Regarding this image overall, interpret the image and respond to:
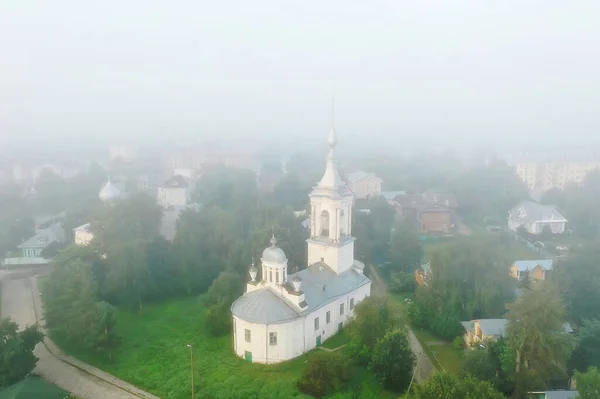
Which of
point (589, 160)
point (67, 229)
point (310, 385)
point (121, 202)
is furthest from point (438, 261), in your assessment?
Answer: point (589, 160)

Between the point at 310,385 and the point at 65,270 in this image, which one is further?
the point at 65,270

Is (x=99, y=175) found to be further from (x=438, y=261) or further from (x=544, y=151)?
(x=544, y=151)

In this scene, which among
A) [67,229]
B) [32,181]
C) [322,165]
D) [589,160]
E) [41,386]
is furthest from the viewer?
[589,160]

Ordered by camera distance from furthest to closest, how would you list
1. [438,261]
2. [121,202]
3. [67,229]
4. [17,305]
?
[67,229] → [121,202] → [17,305] → [438,261]

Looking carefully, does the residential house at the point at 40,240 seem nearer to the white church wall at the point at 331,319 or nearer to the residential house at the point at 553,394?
the white church wall at the point at 331,319

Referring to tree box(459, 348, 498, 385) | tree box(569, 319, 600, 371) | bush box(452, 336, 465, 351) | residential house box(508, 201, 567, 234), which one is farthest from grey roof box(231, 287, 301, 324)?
residential house box(508, 201, 567, 234)

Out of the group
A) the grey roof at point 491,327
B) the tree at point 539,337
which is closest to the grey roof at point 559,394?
the tree at point 539,337

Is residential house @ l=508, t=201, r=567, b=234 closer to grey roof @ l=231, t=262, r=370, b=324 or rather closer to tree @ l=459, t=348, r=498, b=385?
grey roof @ l=231, t=262, r=370, b=324

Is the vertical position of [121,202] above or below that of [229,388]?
Result: above

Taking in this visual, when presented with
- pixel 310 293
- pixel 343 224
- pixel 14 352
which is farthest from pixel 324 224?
pixel 14 352
